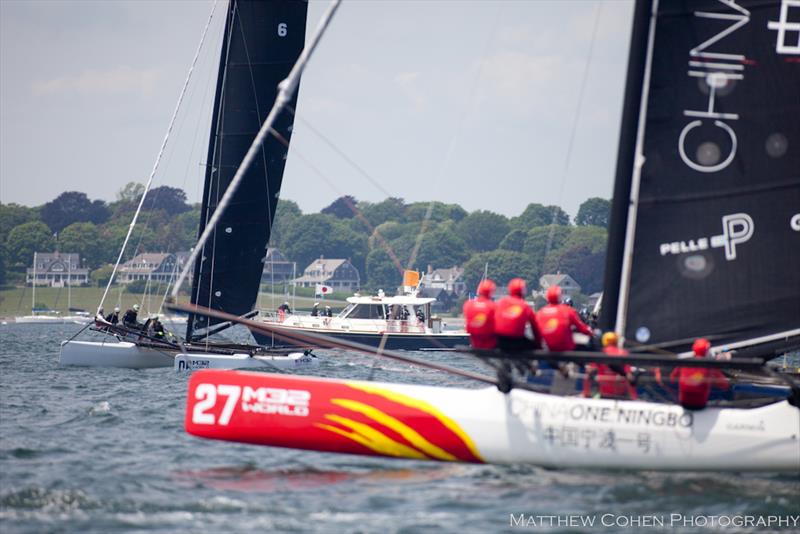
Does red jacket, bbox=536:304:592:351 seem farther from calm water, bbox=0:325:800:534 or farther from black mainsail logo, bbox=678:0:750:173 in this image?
black mainsail logo, bbox=678:0:750:173

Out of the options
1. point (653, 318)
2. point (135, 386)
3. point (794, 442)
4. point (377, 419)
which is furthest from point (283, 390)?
point (135, 386)

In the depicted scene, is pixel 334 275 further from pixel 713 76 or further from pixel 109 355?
pixel 713 76

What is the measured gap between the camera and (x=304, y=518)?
1006 centimetres

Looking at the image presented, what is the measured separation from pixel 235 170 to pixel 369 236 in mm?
127543

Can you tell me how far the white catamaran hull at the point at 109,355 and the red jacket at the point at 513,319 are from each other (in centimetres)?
1660

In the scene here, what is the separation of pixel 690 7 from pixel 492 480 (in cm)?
542

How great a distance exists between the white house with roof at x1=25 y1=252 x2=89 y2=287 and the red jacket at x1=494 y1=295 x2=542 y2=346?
122566 mm

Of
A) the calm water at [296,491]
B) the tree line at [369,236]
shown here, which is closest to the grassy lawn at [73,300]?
the tree line at [369,236]

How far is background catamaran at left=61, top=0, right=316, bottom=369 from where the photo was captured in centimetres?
2723

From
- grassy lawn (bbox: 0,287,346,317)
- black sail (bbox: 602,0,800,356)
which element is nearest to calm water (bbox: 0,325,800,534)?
black sail (bbox: 602,0,800,356)

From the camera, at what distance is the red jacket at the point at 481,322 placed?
12.0 metres

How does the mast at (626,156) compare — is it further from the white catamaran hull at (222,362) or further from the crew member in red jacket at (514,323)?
the white catamaran hull at (222,362)

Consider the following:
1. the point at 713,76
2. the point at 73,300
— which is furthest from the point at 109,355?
the point at 73,300

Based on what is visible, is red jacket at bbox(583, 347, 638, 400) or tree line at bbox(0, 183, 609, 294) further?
tree line at bbox(0, 183, 609, 294)
